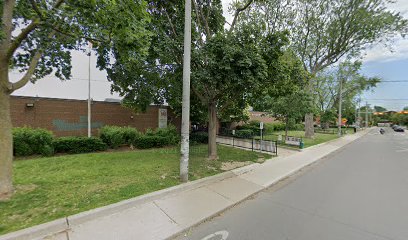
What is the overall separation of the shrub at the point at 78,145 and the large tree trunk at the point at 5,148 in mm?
5981

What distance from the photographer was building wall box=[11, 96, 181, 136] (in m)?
12.1

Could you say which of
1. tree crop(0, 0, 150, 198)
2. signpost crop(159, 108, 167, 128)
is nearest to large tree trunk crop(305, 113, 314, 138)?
signpost crop(159, 108, 167, 128)

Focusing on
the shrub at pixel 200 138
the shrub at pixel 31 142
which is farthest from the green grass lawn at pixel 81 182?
the shrub at pixel 200 138

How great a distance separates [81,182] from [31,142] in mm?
5672

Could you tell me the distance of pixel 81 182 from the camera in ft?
19.3

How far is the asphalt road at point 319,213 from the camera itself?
374 cm

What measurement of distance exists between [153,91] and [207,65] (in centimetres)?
400

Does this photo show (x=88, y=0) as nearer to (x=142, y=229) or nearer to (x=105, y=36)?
(x=105, y=36)

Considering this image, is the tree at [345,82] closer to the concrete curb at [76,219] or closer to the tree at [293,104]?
the tree at [293,104]

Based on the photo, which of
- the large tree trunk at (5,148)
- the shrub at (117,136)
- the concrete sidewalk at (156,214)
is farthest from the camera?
the shrub at (117,136)

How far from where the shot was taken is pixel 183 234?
3773mm

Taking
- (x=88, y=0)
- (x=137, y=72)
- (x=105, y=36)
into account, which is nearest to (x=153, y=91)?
(x=137, y=72)

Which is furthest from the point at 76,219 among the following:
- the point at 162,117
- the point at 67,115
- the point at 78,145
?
the point at 162,117

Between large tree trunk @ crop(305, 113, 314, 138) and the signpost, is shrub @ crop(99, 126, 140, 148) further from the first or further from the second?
large tree trunk @ crop(305, 113, 314, 138)
